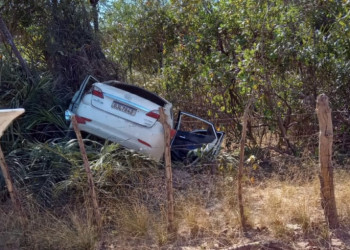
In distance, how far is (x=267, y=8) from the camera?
898 centimetres

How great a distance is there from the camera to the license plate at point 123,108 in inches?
310

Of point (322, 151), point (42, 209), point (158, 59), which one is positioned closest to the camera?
point (322, 151)

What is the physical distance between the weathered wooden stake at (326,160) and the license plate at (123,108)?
10.2 feet

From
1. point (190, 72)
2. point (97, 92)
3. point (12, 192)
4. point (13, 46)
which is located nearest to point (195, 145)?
point (97, 92)

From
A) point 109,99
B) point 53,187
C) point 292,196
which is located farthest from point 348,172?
point 53,187

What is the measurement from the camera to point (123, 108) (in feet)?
25.9

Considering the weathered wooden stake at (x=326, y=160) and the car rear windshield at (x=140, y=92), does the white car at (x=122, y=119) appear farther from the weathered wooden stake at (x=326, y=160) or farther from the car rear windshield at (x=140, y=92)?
the weathered wooden stake at (x=326, y=160)

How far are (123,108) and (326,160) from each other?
10.9ft

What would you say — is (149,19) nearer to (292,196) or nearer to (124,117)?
(124,117)

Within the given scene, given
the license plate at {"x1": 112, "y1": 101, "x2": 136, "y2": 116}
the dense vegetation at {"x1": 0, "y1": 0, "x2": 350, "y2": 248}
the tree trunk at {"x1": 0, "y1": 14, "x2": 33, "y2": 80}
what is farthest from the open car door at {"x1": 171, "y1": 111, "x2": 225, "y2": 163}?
the tree trunk at {"x1": 0, "y1": 14, "x2": 33, "y2": 80}

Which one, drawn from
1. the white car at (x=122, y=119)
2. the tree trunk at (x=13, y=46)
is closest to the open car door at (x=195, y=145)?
the white car at (x=122, y=119)

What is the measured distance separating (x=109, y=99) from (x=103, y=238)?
266 centimetres

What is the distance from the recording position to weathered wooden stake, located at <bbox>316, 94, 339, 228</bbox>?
18.2ft

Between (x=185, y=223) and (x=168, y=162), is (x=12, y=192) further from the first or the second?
(x=185, y=223)
